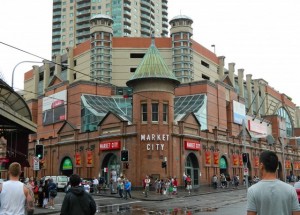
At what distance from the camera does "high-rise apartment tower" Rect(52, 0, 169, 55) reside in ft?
379

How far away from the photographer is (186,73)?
77.8 metres

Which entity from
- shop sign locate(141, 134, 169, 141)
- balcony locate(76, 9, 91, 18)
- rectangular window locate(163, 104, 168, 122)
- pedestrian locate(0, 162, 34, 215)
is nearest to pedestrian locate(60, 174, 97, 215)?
pedestrian locate(0, 162, 34, 215)

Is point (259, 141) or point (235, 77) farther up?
point (235, 77)

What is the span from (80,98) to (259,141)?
2897 cm

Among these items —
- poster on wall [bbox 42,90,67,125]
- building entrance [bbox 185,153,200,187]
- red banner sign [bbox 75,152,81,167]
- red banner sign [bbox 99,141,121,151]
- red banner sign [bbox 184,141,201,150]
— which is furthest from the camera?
poster on wall [bbox 42,90,67,125]

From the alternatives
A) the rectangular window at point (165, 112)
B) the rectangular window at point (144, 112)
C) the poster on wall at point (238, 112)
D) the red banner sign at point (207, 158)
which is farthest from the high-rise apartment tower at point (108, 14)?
the rectangular window at point (144, 112)

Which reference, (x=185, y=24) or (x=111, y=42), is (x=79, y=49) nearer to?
(x=111, y=42)

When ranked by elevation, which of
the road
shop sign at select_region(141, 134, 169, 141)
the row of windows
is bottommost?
the road

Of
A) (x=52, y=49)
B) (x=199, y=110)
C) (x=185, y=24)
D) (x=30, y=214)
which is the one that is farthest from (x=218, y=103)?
(x=52, y=49)

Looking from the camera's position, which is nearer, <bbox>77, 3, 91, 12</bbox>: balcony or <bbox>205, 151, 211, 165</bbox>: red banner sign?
<bbox>205, 151, 211, 165</bbox>: red banner sign

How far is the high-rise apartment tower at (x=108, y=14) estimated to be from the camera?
115375 mm

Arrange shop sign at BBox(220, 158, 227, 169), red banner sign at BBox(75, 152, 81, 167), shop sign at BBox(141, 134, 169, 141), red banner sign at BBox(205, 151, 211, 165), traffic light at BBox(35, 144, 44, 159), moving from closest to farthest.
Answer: traffic light at BBox(35, 144, 44, 159) < shop sign at BBox(141, 134, 169, 141) < red banner sign at BBox(205, 151, 211, 165) < red banner sign at BBox(75, 152, 81, 167) < shop sign at BBox(220, 158, 227, 169)

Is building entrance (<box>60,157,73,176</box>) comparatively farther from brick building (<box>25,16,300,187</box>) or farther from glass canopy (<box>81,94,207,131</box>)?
glass canopy (<box>81,94,207,131</box>)

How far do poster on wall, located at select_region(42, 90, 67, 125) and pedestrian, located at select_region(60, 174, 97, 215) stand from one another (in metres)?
56.5
